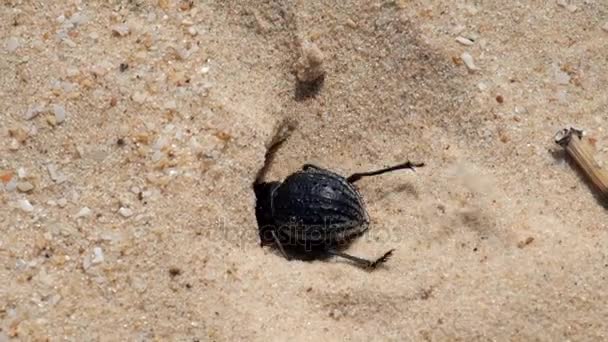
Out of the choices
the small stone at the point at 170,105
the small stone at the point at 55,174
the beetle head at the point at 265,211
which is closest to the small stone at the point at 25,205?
the small stone at the point at 55,174

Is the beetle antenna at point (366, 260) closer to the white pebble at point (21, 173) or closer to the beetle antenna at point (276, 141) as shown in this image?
the beetle antenna at point (276, 141)

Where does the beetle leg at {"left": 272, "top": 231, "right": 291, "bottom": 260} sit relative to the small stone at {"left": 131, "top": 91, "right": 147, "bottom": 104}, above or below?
below

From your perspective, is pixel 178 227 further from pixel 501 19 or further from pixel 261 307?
pixel 501 19

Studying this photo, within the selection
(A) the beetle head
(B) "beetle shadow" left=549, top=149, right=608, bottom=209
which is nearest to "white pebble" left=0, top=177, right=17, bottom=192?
(A) the beetle head

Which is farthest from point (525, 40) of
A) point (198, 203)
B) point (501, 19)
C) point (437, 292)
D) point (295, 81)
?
point (198, 203)

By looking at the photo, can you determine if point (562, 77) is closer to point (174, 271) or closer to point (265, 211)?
point (265, 211)

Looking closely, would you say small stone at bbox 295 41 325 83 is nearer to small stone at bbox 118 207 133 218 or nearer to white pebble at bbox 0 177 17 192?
small stone at bbox 118 207 133 218

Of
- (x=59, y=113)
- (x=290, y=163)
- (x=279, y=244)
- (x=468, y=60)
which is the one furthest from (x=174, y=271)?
(x=468, y=60)
